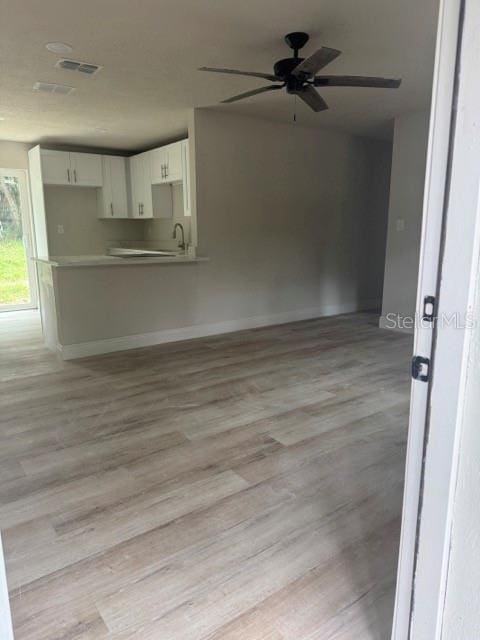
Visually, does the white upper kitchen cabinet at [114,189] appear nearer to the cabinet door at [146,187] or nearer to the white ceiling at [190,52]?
→ the cabinet door at [146,187]

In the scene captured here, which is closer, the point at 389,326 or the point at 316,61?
the point at 316,61

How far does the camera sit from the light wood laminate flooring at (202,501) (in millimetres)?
1398

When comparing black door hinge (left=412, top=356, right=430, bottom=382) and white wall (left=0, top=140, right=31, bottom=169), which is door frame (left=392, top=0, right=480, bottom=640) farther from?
white wall (left=0, top=140, right=31, bottom=169)

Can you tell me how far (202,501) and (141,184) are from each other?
5.36m

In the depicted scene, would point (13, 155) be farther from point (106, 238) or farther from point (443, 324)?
point (443, 324)

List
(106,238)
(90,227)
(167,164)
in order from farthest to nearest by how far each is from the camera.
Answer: (106,238)
(90,227)
(167,164)

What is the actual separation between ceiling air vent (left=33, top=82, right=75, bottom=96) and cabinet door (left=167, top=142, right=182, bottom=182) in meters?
1.73

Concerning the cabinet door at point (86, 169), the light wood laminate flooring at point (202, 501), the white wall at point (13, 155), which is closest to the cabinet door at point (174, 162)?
the cabinet door at point (86, 169)

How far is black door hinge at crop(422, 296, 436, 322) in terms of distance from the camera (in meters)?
0.92

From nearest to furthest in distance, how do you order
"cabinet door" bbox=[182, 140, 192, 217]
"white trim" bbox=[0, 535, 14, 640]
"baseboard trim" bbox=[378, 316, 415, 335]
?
"white trim" bbox=[0, 535, 14, 640]
"cabinet door" bbox=[182, 140, 192, 217]
"baseboard trim" bbox=[378, 316, 415, 335]

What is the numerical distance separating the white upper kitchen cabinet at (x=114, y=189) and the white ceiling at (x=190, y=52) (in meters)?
1.55

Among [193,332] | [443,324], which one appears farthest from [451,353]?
[193,332]

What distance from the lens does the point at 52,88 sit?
12.2ft

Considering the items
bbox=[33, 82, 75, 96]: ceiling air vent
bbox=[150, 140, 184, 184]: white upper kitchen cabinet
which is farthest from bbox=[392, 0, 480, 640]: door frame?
bbox=[150, 140, 184, 184]: white upper kitchen cabinet
